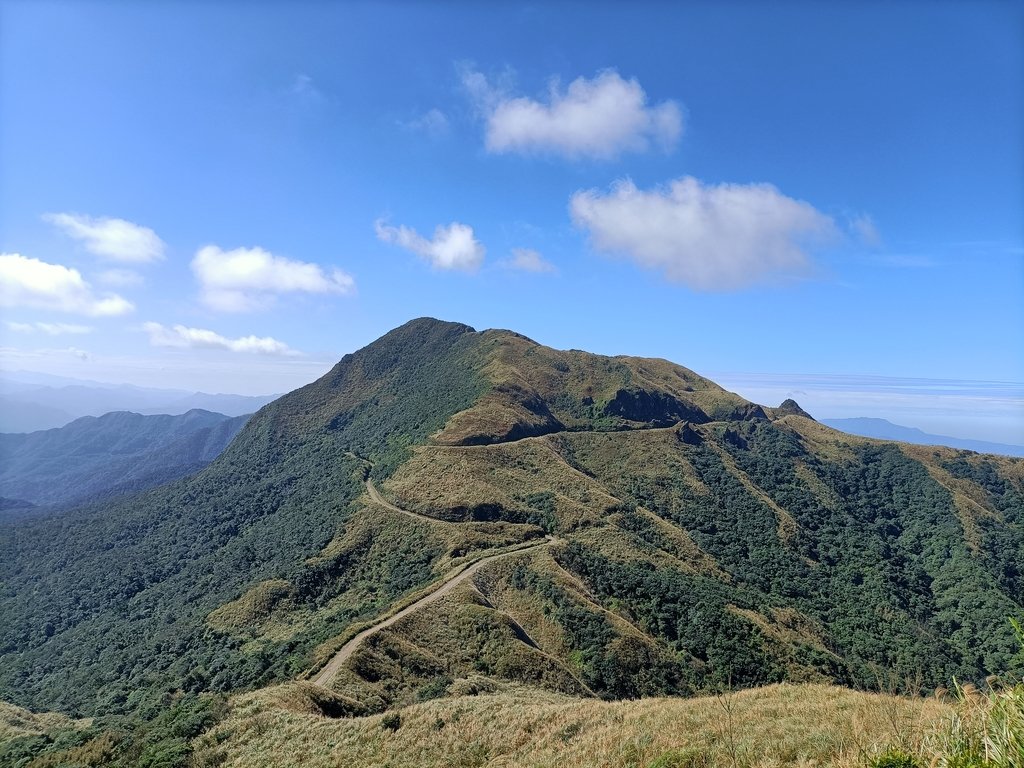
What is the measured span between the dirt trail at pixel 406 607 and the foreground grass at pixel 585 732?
6.97m

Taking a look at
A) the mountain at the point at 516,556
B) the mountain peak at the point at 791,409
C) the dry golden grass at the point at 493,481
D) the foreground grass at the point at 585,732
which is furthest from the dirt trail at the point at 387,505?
the mountain peak at the point at 791,409

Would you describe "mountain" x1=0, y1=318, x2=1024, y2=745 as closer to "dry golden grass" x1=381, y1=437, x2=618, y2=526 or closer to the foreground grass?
"dry golden grass" x1=381, y1=437, x2=618, y2=526

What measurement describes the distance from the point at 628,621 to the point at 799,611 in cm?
3044

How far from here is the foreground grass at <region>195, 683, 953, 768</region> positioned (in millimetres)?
11656

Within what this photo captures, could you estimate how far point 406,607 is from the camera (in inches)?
1763

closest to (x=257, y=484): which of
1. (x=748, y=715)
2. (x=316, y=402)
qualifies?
(x=316, y=402)

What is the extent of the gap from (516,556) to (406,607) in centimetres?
1580

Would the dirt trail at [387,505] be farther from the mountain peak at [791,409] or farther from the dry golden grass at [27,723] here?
the mountain peak at [791,409]

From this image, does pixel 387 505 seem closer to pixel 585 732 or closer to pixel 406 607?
pixel 406 607

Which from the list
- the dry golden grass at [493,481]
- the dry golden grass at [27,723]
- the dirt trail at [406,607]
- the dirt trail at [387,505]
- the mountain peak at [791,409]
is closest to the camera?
the dry golden grass at [27,723]

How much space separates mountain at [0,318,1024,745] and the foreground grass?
95.8 inches

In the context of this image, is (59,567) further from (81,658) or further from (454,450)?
(454,450)

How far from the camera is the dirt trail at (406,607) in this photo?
32688mm

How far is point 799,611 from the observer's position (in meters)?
65.4
